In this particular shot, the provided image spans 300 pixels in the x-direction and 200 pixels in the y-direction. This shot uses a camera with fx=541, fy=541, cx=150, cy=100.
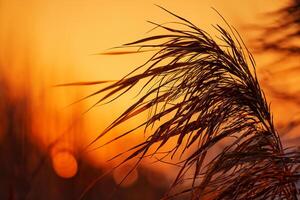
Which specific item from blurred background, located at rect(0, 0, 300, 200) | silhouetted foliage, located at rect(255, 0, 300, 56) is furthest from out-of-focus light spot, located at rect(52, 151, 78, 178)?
silhouetted foliage, located at rect(255, 0, 300, 56)

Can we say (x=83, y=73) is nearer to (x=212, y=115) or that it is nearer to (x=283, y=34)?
(x=283, y=34)

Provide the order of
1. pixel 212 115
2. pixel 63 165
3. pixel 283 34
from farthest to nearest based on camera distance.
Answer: pixel 63 165
pixel 283 34
pixel 212 115

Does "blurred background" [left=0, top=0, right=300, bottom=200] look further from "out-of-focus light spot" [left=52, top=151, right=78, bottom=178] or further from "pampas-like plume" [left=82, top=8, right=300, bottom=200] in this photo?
"pampas-like plume" [left=82, top=8, right=300, bottom=200]

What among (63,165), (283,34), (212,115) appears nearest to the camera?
(212,115)

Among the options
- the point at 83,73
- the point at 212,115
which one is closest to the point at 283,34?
the point at 83,73

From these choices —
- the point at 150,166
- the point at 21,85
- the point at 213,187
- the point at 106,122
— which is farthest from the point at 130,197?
the point at 213,187

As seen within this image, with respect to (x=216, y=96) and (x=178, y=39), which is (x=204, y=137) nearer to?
(x=216, y=96)

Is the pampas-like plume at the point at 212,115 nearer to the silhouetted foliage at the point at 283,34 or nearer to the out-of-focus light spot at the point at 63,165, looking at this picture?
the silhouetted foliage at the point at 283,34
